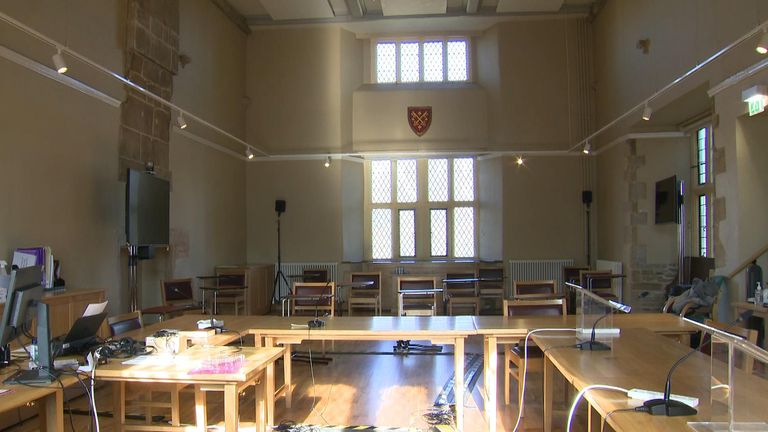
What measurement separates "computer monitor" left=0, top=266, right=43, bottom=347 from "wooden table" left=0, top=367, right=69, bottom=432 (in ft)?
0.83

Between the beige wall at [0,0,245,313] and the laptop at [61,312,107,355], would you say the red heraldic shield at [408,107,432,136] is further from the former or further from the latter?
the laptop at [61,312,107,355]

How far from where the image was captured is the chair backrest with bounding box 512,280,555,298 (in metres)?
5.85

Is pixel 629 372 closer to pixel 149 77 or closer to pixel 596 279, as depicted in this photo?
pixel 596 279

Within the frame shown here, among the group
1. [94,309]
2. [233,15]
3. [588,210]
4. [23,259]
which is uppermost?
[233,15]

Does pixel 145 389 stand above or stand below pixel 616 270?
below

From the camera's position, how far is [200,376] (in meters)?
2.81

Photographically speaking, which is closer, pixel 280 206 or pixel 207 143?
pixel 207 143

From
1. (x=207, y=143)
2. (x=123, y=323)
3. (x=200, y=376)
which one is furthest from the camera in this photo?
(x=207, y=143)

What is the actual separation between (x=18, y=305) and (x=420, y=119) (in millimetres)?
8777


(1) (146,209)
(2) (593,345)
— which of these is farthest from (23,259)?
(2) (593,345)

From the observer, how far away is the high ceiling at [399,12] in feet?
31.5

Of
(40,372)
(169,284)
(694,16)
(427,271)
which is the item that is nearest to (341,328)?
(40,372)

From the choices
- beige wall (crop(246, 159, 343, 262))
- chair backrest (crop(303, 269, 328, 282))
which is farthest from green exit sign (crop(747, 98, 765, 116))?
beige wall (crop(246, 159, 343, 262))

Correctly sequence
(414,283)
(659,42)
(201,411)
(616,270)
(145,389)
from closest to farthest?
(201,411) → (145,389) → (414,283) → (659,42) → (616,270)
